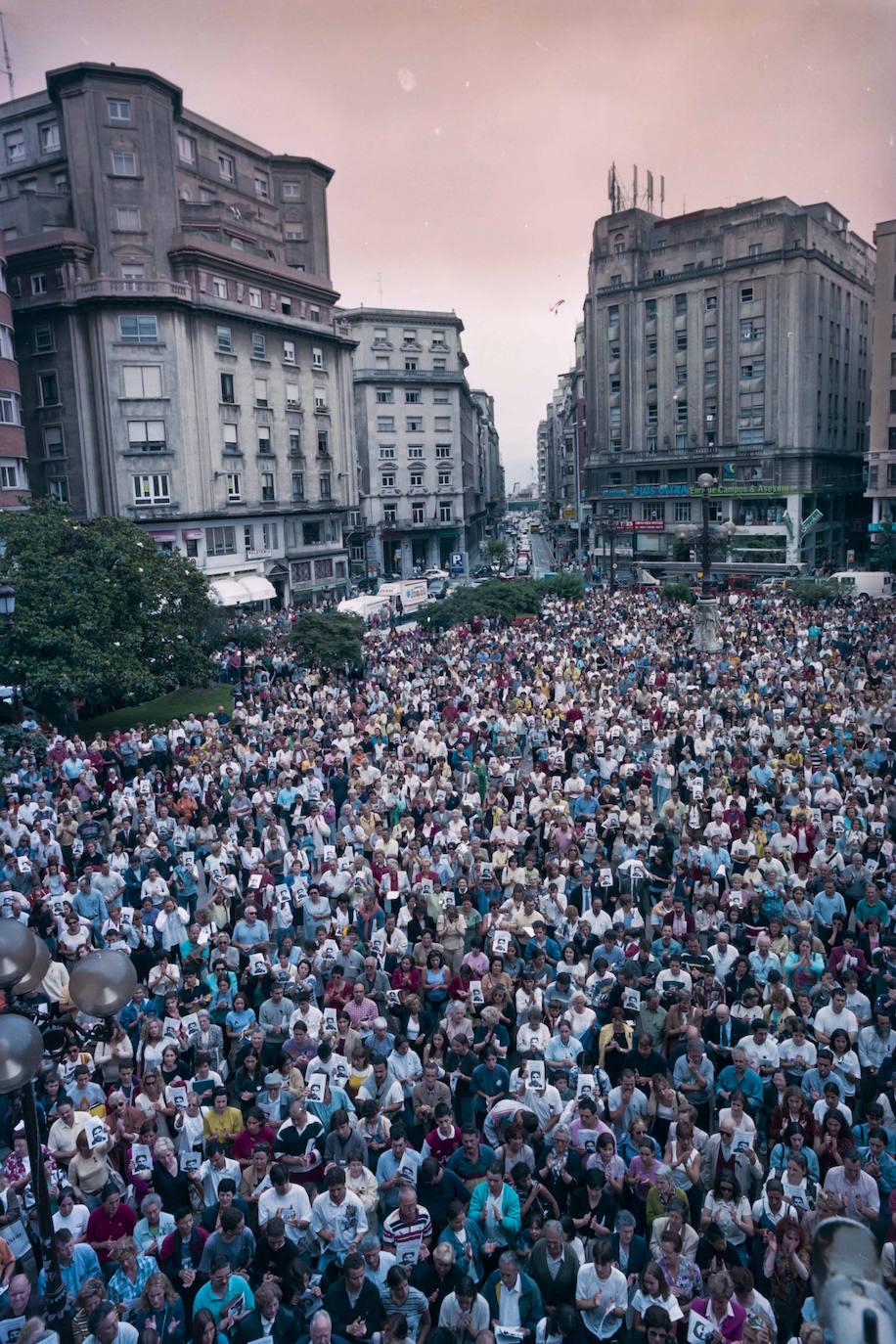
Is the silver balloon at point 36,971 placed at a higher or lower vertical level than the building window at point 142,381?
lower

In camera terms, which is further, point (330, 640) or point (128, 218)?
point (128, 218)

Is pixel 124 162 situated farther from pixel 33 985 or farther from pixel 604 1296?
pixel 604 1296

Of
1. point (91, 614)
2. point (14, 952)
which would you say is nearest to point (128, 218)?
point (91, 614)

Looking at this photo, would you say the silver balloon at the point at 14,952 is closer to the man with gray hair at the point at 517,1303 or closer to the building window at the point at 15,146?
the man with gray hair at the point at 517,1303

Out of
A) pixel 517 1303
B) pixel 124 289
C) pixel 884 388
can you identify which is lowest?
pixel 517 1303

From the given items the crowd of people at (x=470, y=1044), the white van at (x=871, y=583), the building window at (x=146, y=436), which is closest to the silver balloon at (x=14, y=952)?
the crowd of people at (x=470, y=1044)

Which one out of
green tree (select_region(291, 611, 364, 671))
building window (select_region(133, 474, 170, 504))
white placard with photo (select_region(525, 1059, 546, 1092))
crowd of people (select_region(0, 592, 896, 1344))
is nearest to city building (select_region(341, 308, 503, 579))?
building window (select_region(133, 474, 170, 504))
